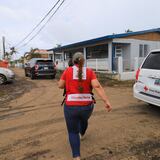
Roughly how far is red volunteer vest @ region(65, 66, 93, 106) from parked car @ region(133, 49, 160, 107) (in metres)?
2.93

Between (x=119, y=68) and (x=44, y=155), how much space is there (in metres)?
11.6

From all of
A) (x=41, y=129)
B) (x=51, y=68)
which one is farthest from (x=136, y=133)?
(x=51, y=68)

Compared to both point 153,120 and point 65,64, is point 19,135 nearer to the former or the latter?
point 153,120

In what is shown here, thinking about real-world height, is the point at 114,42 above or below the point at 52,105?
above

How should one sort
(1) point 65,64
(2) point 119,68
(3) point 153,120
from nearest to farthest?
(3) point 153,120, (2) point 119,68, (1) point 65,64

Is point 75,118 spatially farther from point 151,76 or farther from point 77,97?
point 151,76

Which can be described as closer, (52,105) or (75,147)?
(75,147)

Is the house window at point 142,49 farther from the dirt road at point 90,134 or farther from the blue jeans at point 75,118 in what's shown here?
the blue jeans at point 75,118

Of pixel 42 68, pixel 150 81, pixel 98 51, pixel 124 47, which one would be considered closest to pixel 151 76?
pixel 150 81

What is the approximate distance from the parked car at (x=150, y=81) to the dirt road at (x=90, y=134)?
1.86ft

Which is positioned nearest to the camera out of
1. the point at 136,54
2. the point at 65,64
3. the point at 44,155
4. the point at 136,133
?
the point at 44,155

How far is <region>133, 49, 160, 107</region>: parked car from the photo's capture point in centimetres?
562

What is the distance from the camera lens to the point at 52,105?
25.2 ft

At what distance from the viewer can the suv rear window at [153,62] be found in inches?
233
